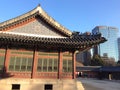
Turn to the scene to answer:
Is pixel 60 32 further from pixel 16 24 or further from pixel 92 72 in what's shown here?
pixel 92 72

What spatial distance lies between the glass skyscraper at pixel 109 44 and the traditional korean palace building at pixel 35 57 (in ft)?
397

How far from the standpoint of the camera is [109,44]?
5881 inches

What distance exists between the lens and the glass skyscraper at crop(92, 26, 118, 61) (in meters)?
143

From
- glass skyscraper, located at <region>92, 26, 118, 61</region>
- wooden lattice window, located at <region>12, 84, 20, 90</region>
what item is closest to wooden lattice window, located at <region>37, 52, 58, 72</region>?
wooden lattice window, located at <region>12, 84, 20, 90</region>

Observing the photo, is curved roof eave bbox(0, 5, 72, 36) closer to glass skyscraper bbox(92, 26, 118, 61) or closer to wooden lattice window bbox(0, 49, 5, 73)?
wooden lattice window bbox(0, 49, 5, 73)

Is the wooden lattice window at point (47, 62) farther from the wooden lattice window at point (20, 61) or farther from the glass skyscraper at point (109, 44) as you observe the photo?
the glass skyscraper at point (109, 44)

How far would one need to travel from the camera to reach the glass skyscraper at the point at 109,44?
143 m

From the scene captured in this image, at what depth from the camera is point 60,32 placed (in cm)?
1859

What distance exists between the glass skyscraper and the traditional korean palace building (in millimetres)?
120903

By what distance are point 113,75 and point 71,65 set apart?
1982 inches

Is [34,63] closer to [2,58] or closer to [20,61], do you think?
[20,61]

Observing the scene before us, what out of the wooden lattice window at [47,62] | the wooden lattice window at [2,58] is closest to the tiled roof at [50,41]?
the wooden lattice window at [2,58]

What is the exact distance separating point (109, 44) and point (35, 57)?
465 feet

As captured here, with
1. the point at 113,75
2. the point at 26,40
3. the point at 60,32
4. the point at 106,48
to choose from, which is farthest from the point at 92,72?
the point at 106,48
